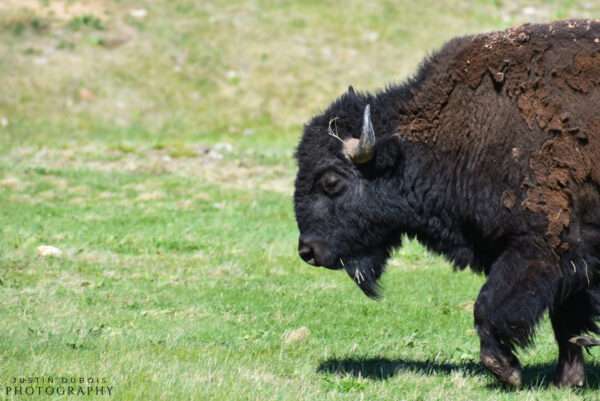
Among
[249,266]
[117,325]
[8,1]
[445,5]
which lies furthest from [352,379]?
[445,5]

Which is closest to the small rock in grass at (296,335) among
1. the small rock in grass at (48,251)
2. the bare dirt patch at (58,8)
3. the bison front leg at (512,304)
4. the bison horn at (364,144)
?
the bison horn at (364,144)

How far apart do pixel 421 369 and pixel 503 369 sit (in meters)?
0.92

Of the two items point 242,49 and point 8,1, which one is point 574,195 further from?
point 8,1

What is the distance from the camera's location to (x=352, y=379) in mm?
7500

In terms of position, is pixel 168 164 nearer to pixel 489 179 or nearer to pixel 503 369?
pixel 489 179

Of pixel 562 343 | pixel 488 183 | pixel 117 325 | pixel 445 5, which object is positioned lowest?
pixel 117 325

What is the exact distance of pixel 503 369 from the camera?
23.9 feet

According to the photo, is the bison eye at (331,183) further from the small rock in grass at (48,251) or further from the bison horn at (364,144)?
the small rock in grass at (48,251)

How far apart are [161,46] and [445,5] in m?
8.25

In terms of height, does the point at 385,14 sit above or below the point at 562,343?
above

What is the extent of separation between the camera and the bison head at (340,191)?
794 cm

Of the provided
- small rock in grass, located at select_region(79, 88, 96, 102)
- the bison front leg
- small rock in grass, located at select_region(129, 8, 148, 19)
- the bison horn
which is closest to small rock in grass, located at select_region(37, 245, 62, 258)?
the bison horn

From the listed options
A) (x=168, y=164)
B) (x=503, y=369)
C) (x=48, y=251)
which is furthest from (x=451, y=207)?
(x=168, y=164)

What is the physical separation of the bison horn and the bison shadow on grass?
156 centimetres
